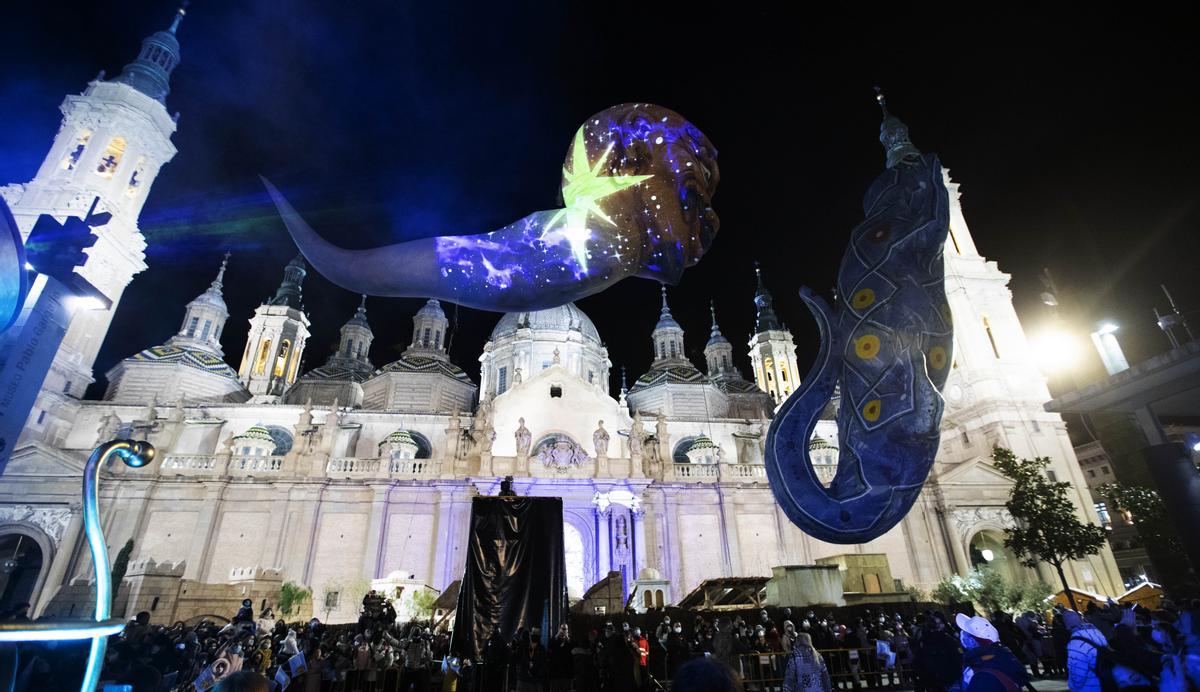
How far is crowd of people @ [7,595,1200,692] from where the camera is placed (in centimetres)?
576

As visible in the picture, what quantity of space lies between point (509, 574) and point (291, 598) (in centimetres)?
2129

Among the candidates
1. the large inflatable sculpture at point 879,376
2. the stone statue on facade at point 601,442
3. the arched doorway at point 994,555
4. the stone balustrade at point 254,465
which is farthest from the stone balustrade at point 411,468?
the arched doorway at point 994,555

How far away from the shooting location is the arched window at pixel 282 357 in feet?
175

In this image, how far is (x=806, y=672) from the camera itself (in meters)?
7.68

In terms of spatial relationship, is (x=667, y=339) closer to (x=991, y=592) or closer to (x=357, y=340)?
(x=357, y=340)

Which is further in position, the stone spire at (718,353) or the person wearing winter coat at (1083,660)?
the stone spire at (718,353)

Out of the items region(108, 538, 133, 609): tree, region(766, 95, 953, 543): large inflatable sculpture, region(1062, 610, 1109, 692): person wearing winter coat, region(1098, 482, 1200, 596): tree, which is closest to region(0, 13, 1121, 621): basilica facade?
region(108, 538, 133, 609): tree

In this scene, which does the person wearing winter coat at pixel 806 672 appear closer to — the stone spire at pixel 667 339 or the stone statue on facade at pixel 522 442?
the stone statue on facade at pixel 522 442

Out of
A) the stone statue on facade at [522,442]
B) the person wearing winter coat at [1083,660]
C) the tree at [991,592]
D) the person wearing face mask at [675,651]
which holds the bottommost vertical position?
the person wearing face mask at [675,651]

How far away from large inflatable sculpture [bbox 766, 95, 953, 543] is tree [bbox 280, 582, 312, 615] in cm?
2715

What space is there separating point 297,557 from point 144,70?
4245 cm

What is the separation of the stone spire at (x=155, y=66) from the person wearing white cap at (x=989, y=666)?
58743 millimetres

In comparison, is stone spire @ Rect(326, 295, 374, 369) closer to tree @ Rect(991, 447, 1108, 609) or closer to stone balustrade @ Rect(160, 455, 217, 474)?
stone balustrade @ Rect(160, 455, 217, 474)

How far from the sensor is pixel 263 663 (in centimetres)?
944
